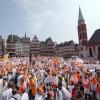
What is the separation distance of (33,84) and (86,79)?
348cm

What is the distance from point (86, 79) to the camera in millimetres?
15828

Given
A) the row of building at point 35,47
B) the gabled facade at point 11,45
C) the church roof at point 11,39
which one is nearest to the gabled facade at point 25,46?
the row of building at point 35,47

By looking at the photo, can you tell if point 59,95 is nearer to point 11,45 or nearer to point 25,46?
point 11,45

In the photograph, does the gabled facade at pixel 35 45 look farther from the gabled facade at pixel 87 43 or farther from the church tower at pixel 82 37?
the gabled facade at pixel 87 43

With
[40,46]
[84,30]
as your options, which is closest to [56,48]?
[40,46]

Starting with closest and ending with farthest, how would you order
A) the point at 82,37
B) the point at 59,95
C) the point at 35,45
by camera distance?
1. the point at 59,95
2. the point at 82,37
3. the point at 35,45

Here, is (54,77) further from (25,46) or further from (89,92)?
(25,46)

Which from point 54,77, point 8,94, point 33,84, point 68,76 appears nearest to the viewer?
point 8,94

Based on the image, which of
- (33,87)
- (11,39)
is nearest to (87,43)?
(11,39)

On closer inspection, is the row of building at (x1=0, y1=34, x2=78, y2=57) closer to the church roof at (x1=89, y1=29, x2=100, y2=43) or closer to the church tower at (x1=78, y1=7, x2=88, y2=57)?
the church tower at (x1=78, y1=7, x2=88, y2=57)

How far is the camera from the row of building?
6190 inches

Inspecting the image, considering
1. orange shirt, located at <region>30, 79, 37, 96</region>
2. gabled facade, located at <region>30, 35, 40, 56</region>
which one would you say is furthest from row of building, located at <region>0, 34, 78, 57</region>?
orange shirt, located at <region>30, 79, 37, 96</region>

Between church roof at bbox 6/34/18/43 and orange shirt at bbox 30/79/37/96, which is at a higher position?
church roof at bbox 6/34/18/43

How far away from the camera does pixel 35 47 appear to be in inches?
6398
